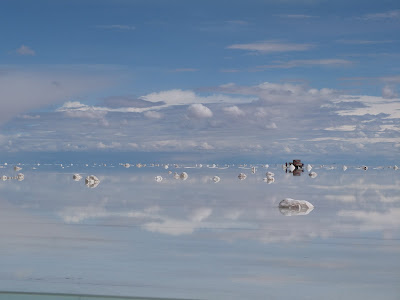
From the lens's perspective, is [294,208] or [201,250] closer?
[201,250]

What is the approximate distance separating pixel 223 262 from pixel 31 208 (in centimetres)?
671

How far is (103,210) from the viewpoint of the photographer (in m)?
12.0

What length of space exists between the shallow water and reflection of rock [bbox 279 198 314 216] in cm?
21

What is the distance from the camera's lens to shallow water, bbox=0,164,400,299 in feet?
17.9

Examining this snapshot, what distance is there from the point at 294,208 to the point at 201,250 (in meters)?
5.25

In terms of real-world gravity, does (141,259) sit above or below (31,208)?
below

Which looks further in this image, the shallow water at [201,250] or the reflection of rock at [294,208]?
the reflection of rock at [294,208]

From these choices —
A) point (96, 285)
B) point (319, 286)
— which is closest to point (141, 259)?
point (96, 285)

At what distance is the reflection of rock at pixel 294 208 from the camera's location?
11.5 meters

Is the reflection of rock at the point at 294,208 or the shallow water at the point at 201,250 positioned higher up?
the reflection of rock at the point at 294,208

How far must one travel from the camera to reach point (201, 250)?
732cm

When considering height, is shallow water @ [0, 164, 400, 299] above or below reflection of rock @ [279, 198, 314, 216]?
below

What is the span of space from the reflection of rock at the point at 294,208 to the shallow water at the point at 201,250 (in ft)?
0.69

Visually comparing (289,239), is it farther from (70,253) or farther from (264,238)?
(70,253)
